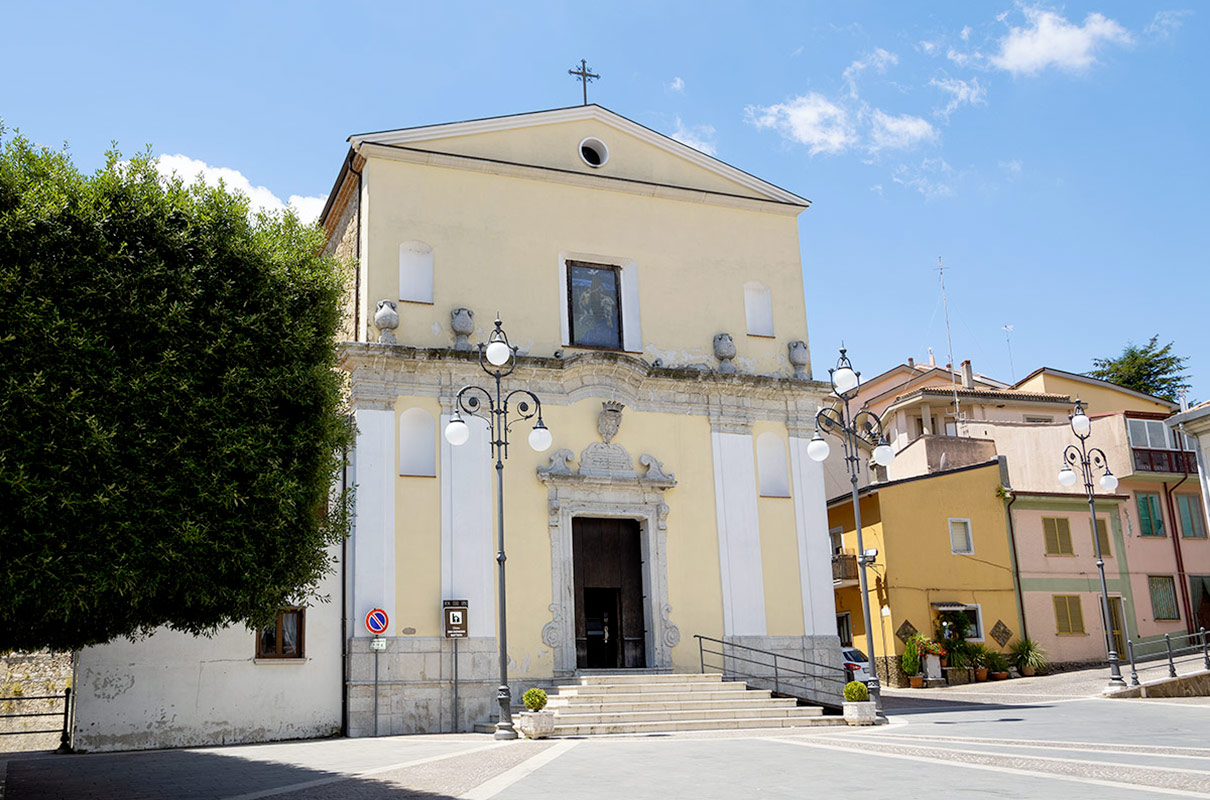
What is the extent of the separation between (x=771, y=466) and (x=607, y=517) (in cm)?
393

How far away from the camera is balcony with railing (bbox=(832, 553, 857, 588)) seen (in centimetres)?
3145

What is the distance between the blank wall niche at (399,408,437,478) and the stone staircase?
15.7 ft

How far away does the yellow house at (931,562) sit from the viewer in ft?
99.7

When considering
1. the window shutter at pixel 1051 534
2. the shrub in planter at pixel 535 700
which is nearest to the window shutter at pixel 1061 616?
the window shutter at pixel 1051 534

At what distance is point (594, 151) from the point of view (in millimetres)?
24094

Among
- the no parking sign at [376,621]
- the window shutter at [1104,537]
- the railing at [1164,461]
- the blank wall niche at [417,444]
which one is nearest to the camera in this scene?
the no parking sign at [376,621]

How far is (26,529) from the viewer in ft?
32.3

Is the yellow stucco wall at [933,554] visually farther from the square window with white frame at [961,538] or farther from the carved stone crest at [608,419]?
the carved stone crest at [608,419]

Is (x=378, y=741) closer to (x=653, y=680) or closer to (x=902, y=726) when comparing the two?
(x=653, y=680)

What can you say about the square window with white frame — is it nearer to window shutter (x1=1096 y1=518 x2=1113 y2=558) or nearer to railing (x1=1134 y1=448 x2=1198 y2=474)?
window shutter (x1=1096 y1=518 x2=1113 y2=558)

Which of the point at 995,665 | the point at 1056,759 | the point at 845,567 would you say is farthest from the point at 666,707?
the point at 995,665

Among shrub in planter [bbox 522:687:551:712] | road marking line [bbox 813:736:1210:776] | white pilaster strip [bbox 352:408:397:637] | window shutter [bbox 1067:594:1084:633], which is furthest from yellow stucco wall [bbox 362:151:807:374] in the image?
window shutter [bbox 1067:594:1084:633]

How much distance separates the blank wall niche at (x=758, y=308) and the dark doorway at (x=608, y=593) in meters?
5.39

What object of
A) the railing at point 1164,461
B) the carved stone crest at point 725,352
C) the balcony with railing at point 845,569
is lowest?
the balcony with railing at point 845,569
